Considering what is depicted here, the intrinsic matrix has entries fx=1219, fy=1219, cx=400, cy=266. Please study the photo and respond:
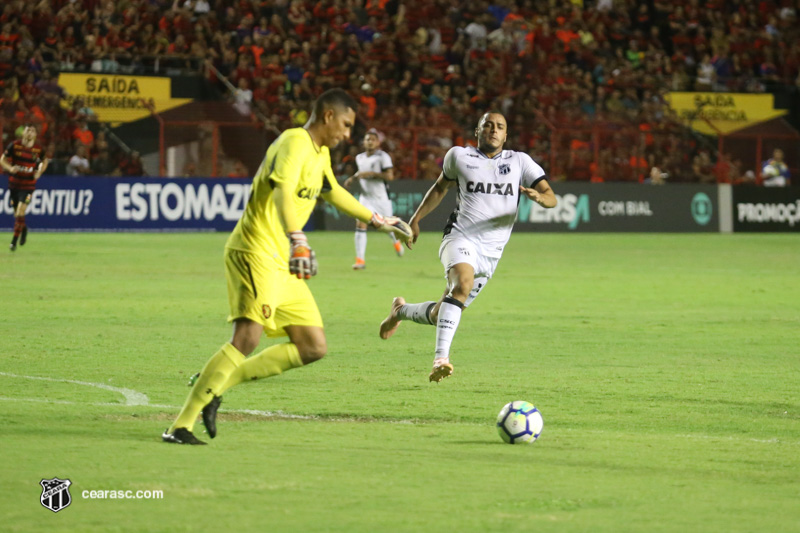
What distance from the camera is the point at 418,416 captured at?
26.7ft

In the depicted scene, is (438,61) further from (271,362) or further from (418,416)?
(271,362)

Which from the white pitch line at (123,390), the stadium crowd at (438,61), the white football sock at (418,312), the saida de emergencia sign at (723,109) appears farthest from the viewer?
the saida de emergencia sign at (723,109)

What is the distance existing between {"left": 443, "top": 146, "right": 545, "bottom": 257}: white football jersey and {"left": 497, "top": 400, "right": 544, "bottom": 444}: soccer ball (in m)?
3.31

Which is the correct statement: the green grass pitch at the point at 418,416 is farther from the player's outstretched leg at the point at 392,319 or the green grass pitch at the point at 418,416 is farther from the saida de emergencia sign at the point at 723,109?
the saida de emergencia sign at the point at 723,109

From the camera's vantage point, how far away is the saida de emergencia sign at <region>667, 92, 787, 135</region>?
37.3 m

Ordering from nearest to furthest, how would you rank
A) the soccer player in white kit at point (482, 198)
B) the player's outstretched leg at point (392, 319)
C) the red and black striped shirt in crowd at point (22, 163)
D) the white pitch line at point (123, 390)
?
the white pitch line at point (123, 390) → the soccer player in white kit at point (482, 198) → the player's outstretched leg at point (392, 319) → the red and black striped shirt in crowd at point (22, 163)

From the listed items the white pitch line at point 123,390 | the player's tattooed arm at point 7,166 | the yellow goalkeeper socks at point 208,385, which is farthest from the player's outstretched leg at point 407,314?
the player's tattooed arm at point 7,166

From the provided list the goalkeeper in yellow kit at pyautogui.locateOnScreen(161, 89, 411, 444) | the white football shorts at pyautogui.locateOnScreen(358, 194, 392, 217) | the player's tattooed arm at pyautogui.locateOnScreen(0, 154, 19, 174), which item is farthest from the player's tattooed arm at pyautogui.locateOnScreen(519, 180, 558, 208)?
the player's tattooed arm at pyautogui.locateOnScreen(0, 154, 19, 174)

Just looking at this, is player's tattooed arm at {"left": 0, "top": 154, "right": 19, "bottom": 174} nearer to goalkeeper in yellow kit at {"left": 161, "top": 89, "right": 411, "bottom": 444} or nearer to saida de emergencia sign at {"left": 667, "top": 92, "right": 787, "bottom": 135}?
goalkeeper in yellow kit at {"left": 161, "top": 89, "right": 411, "bottom": 444}

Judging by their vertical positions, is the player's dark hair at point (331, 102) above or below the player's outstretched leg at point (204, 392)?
above

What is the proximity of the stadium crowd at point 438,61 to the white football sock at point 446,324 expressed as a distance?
72.1ft

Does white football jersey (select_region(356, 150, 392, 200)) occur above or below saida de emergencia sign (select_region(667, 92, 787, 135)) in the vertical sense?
below

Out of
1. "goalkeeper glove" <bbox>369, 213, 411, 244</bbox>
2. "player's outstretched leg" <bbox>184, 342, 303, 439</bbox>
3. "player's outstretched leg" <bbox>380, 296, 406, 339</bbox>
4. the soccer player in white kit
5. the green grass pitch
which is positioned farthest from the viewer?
"player's outstretched leg" <bbox>380, 296, 406, 339</bbox>

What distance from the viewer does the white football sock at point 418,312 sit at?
422 inches
